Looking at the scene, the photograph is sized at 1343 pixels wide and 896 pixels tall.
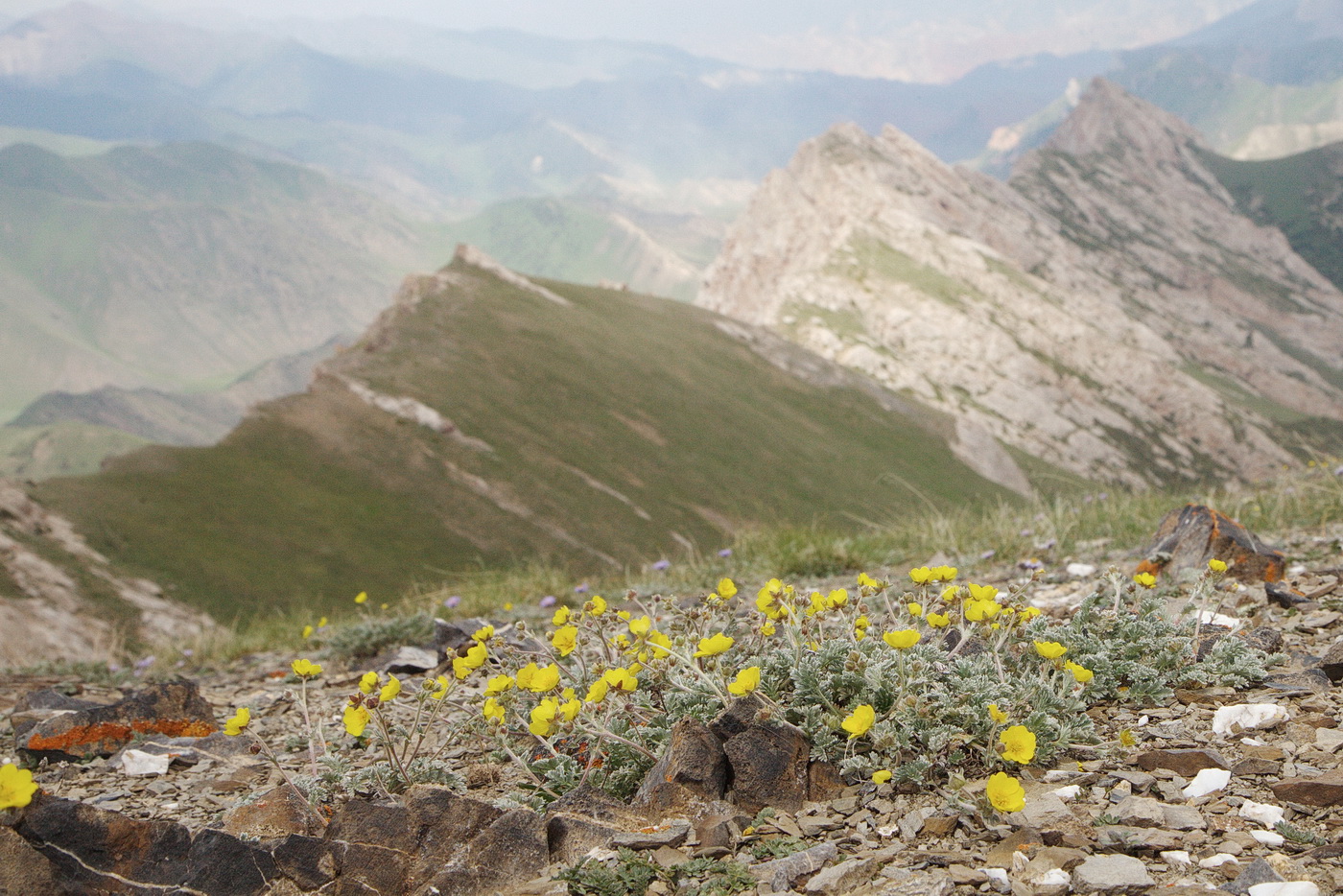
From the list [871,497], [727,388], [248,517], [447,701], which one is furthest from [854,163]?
[447,701]

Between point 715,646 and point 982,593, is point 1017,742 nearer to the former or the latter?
point 982,593

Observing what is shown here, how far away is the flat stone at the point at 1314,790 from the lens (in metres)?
2.88

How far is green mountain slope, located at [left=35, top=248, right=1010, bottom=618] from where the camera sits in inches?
1860

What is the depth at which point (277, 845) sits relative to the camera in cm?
303

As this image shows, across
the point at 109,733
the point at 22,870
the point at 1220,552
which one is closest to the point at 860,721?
the point at 22,870

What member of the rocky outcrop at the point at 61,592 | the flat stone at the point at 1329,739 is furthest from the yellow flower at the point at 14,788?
the rocky outcrop at the point at 61,592

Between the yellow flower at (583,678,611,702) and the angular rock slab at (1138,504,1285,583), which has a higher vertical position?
the angular rock slab at (1138,504,1285,583)

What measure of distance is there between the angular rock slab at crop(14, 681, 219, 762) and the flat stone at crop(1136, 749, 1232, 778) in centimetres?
525

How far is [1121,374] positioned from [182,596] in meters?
144

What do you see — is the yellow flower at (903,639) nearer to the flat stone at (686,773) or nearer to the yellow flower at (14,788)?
the flat stone at (686,773)

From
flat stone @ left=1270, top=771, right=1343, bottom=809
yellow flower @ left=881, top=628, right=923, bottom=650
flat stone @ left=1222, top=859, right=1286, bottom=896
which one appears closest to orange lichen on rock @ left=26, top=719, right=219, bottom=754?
yellow flower @ left=881, top=628, right=923, bottom=650

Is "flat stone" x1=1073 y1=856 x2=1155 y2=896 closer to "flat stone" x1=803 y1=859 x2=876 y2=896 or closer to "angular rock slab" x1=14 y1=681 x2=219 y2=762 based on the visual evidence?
"flat stone" x1=803 y1=859 x2=876 y2=896

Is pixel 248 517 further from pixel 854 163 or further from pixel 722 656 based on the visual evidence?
pixel 854 163

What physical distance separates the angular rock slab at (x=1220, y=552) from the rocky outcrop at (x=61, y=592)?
3523 cm
